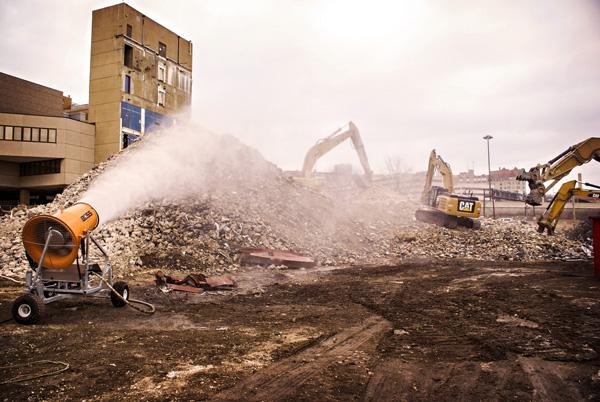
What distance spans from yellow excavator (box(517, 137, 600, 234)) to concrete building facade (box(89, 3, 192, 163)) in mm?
30038

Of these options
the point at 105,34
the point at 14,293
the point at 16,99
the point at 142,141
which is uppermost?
the point at 105,34

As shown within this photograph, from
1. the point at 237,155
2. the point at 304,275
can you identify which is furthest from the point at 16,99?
the point at 304,275

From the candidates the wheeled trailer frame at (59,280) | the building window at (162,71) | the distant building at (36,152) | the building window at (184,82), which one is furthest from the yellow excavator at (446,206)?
the building window at (184,82)

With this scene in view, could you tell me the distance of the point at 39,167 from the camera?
101ft

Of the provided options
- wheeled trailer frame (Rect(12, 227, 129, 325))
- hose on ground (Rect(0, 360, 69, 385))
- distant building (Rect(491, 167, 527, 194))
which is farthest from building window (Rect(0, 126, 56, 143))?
distant building (Rect(491, 167, 527, 194))

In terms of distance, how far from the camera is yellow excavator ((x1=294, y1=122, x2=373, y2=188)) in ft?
75.0

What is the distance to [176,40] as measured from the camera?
4209 centimetres

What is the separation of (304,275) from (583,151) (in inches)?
391

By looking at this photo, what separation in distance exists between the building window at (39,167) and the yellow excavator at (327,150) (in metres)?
20.2

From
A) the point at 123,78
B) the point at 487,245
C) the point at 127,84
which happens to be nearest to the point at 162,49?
the point at 127,84

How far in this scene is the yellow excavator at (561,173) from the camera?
12.6 meters

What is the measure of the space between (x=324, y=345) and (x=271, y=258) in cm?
731

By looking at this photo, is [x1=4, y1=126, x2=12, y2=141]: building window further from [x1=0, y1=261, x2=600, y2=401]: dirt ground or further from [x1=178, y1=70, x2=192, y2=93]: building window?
[x1=0, y1=261, x2=600, y2=401]: dirt ground

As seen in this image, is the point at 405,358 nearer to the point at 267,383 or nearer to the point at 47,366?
the point at 267,383
